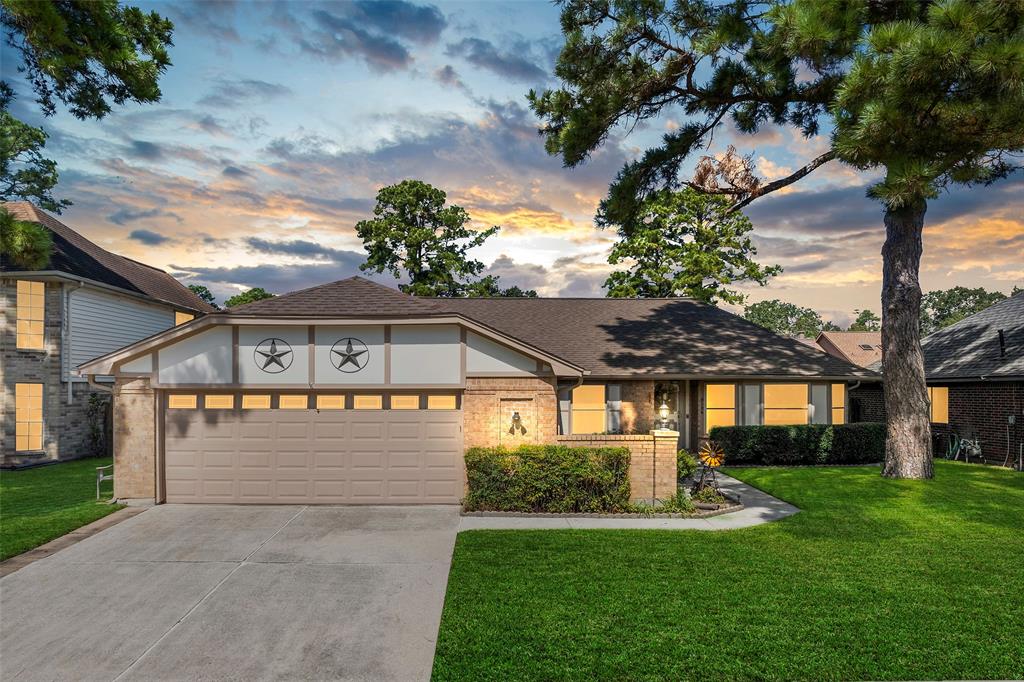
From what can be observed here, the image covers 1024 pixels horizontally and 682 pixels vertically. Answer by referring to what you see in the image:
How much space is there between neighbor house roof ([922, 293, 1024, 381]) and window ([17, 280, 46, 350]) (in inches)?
1184

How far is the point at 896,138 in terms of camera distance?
341 inches

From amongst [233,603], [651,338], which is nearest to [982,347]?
[651,338]

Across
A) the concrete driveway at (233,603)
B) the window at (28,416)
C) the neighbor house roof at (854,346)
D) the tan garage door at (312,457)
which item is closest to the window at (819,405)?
→ the tan garage door at (312,457)

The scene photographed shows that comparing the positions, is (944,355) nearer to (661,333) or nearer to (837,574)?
(661,333)

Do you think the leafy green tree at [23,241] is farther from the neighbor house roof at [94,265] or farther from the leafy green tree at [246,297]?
the leafy green tree at [246,297]

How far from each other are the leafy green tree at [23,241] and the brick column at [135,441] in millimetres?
4359

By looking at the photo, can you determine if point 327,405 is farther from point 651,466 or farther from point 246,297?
point 246,297

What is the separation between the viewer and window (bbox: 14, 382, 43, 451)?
17.5 meters

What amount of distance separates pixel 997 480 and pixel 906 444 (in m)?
2.34

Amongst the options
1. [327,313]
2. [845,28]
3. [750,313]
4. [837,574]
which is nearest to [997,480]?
[837,574]

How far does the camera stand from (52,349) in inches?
706

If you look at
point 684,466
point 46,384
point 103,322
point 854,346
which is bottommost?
point 684,466

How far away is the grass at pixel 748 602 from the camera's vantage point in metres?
5.04

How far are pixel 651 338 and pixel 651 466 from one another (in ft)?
26.2
